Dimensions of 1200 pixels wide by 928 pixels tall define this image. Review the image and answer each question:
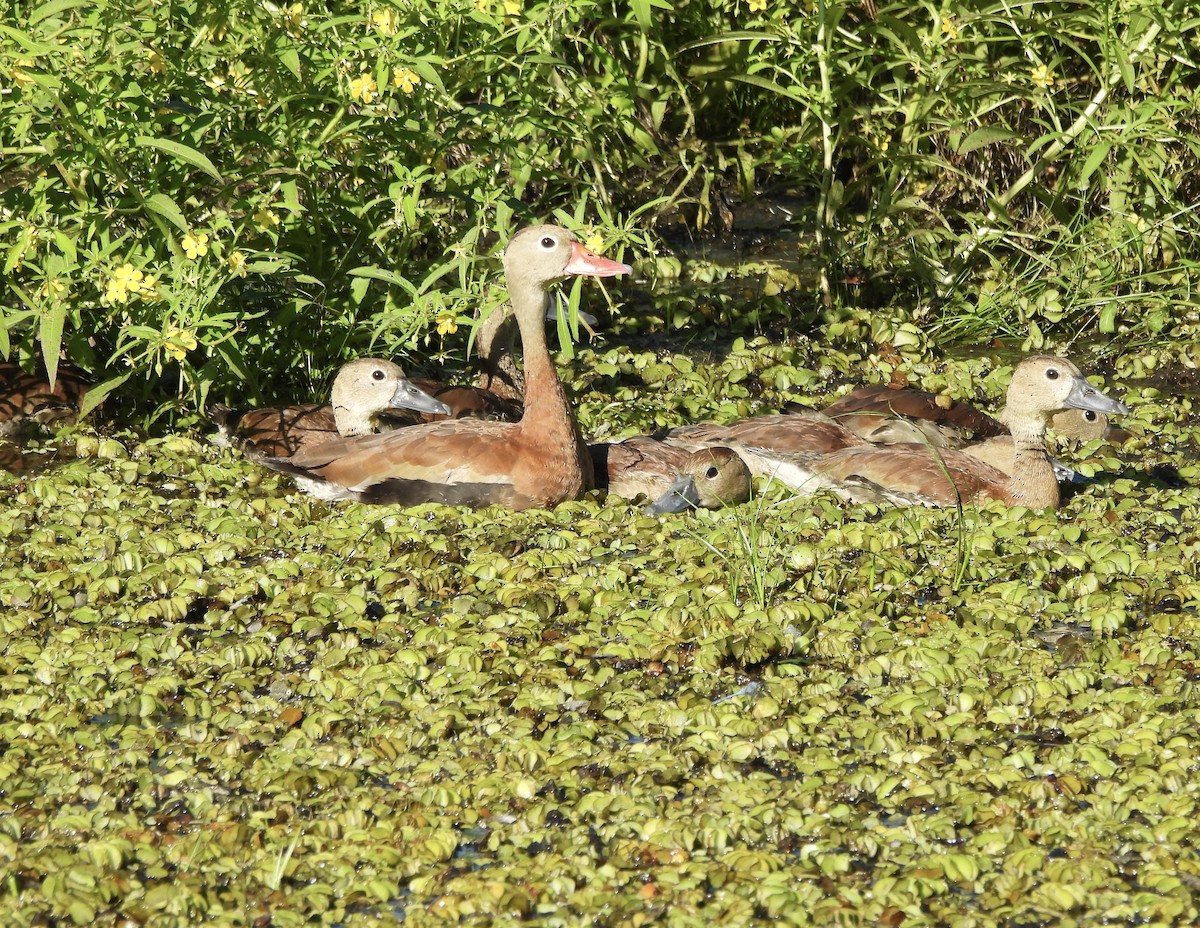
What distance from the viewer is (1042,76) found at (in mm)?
8742

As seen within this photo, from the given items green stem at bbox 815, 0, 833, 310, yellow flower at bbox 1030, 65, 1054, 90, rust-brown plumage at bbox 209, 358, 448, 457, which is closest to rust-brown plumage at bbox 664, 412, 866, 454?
rust-brown plumage at bbox 209, 358, 448, 457

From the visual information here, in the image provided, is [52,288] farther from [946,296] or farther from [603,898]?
[946,296]

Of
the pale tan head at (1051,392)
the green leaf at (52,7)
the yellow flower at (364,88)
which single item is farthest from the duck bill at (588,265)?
the green leaf at (52,7)

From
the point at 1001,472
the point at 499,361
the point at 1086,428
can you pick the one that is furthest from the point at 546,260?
the point at 1086,428

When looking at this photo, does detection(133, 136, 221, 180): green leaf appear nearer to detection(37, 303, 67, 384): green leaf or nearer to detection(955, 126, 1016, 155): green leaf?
detection(37, 303, 67, 384): green leaf

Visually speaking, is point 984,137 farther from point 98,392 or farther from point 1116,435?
point 98,392

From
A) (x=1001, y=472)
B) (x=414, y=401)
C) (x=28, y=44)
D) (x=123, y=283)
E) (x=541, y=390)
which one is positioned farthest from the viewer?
(x=414, y=401)

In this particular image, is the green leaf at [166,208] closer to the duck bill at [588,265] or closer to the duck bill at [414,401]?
the duck bill at [414,401]

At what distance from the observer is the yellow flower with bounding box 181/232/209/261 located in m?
6.94

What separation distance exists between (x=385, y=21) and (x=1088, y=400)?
3587 mm

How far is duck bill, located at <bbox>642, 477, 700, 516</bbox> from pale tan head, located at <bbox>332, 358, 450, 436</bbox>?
1347 mm

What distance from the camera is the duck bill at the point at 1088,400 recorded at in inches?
290

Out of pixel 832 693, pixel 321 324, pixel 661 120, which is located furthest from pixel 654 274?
pixel 832 693

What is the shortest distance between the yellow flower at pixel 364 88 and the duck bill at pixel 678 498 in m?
2.17
